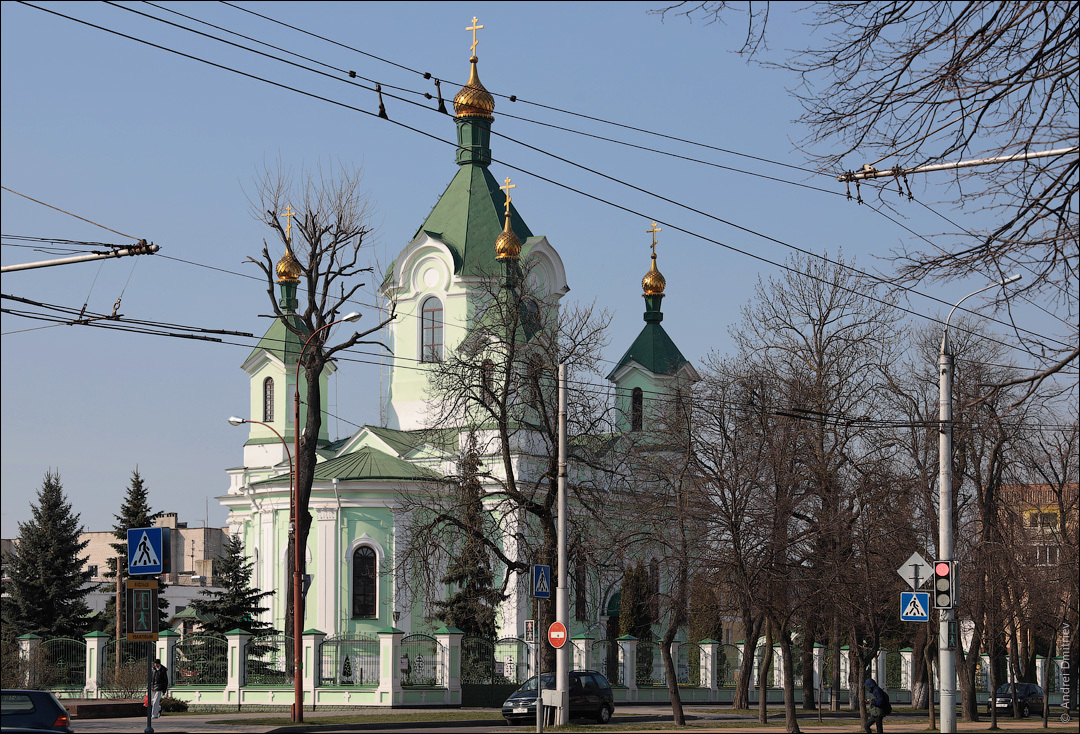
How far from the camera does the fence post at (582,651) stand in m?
37.1

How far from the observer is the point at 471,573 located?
122ft

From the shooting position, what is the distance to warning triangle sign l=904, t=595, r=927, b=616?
20.1 m

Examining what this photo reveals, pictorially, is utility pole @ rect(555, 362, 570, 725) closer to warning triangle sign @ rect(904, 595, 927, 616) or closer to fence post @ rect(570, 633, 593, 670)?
warning triangle sign @ rect(904, 595, 927, 616)

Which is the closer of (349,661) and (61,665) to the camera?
(349,661)

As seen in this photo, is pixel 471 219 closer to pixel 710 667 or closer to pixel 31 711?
pixel 710 667

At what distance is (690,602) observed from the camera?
32562 millimetres

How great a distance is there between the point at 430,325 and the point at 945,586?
108ft

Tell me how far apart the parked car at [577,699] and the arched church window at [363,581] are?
16.5 m

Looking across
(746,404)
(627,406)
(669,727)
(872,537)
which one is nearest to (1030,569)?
(872,537)

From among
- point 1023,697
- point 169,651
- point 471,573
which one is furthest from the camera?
point 1023,697

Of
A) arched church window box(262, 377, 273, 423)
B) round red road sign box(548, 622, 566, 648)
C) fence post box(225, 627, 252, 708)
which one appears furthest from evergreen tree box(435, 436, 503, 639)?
arched church window box(262, 377, 273, 423)

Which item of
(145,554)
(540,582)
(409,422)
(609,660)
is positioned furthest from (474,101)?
(145,554)

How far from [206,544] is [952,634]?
8485 centimetres

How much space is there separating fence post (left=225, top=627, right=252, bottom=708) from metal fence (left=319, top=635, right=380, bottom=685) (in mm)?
2011
